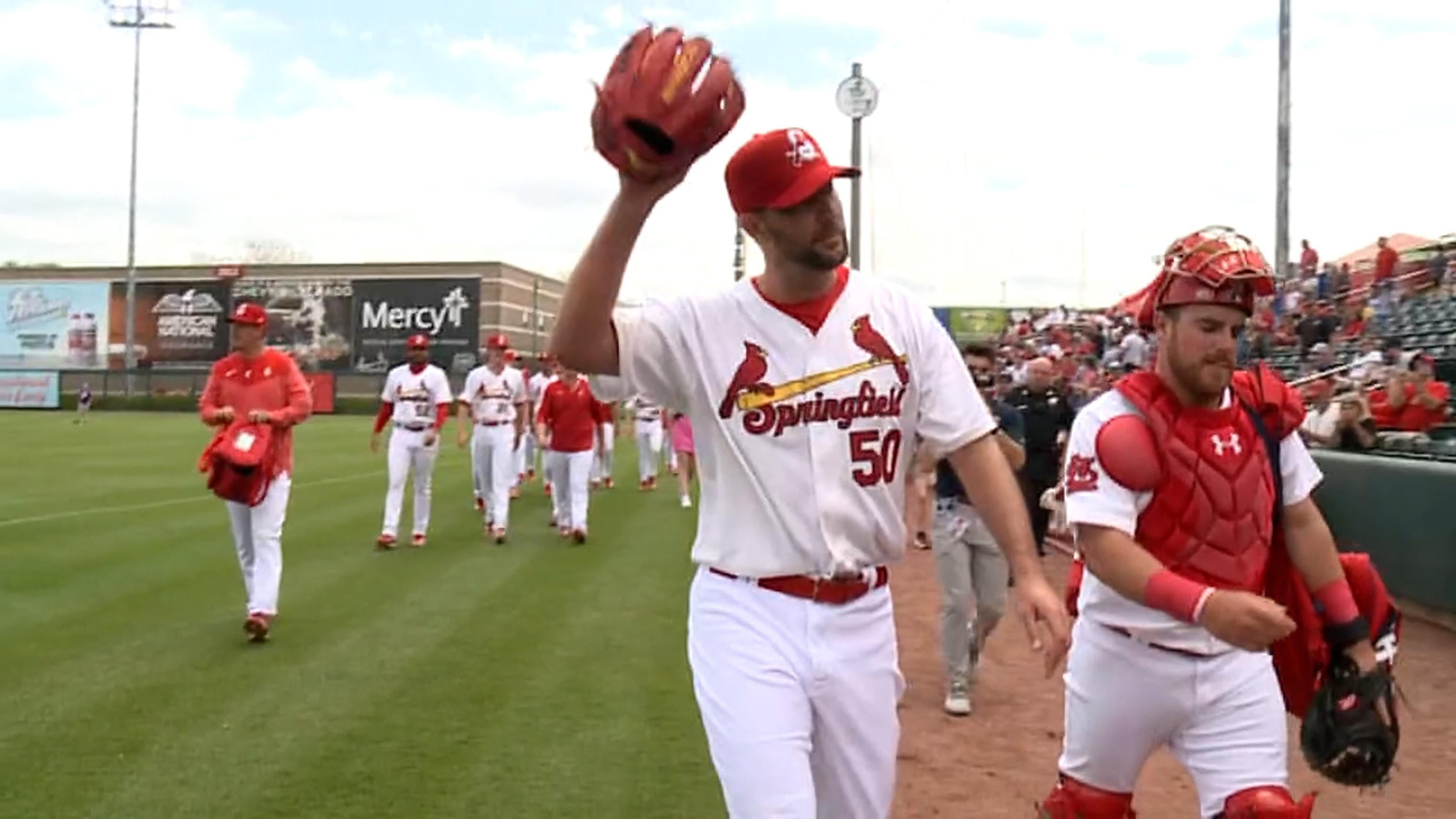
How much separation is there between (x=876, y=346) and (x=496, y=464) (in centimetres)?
1157

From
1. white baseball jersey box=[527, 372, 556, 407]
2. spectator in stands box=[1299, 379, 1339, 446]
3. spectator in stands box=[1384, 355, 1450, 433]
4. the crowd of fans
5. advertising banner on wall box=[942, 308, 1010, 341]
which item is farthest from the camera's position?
advertising banner on wall box=[942, 308, 1010, 341]

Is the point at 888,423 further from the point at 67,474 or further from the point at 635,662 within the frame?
the point at 67,474

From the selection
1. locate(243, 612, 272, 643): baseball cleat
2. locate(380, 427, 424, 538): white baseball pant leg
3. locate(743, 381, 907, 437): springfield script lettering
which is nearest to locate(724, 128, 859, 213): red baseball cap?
locate(743, 381, 907, 437): springfield script lettering

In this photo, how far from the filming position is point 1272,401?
384 centimetres

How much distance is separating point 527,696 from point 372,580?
4651 millimetres

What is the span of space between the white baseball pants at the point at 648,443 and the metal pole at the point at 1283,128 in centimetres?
1188

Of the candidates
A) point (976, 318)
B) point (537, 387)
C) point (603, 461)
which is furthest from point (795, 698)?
point (976, 318)

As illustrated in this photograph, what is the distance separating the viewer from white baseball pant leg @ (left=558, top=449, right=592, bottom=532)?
14.5 metres

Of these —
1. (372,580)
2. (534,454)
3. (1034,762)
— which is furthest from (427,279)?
(1034,762)

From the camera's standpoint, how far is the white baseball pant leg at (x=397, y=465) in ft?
45.0

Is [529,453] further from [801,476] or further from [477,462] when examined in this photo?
[801,476]

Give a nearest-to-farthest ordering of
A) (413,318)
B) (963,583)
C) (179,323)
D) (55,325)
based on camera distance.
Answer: (963,583)
(413,318)
(55,325)
(179,323)

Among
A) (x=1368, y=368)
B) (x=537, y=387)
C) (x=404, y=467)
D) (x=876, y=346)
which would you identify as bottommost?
(x=404, y=467)

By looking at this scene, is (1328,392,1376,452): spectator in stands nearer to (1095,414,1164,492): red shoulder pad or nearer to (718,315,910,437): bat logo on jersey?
(1095,414,1164,492): red shoulder pad
